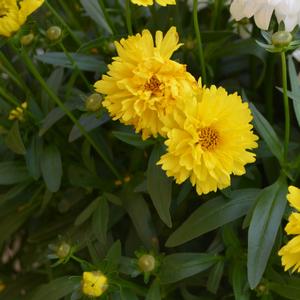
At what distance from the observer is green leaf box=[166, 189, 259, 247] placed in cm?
61

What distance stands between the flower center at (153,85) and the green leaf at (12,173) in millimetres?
261

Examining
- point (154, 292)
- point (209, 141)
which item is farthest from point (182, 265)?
point (209, 141)

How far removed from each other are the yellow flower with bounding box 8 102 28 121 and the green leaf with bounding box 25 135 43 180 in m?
0.03

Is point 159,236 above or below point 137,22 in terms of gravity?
below

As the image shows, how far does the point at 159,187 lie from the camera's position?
2.01 feet

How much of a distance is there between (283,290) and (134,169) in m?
0.24

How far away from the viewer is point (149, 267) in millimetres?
587

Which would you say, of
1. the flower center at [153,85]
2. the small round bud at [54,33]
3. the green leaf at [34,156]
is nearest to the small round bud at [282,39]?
the flower center at [153,85]

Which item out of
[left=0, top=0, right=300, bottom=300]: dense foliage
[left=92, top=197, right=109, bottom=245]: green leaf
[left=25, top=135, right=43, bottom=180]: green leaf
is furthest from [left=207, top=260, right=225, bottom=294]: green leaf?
[left=25, top=135, right=43, bottom=180]: green leaf

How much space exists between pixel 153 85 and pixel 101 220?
0.67 ft

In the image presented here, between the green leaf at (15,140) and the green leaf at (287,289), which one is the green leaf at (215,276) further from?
the green leaf at (15,140)

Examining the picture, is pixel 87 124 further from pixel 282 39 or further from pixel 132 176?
pixel 282 39

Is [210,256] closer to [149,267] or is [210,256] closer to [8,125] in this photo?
[149,267]

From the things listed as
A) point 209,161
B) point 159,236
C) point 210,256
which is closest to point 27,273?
point 159,236
